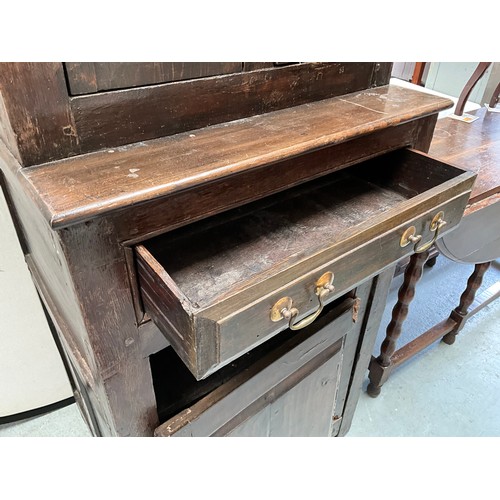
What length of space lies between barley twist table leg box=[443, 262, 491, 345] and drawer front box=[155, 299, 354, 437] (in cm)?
82

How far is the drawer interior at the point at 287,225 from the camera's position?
736 millimetres

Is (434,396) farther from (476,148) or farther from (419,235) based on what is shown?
(419,235)

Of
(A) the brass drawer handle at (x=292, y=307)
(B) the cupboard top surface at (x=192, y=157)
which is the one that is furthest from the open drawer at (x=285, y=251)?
(B) the cupboard top surface at (x=192, y=157)

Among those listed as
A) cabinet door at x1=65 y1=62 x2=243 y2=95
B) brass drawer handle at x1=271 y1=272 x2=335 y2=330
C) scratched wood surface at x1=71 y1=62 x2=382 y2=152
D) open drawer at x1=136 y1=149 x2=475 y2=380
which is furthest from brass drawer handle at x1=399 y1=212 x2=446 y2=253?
cabinet door at x1=65 y1=62 x2=243 y2=95

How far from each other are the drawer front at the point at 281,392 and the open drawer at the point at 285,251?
25 centimetres

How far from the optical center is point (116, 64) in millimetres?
584

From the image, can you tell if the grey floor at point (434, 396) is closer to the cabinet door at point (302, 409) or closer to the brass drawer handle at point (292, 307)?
the cabinet door at point (302, 409)

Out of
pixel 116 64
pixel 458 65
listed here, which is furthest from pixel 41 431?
pixel 458 65

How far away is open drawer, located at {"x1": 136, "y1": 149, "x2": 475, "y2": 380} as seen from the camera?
57 centimetres

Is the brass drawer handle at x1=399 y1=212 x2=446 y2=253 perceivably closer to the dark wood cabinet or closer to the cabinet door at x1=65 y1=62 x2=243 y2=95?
the dark wood cabinet

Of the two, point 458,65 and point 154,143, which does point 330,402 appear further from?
point 458,65

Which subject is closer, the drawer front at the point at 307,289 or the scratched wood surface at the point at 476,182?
the drawer front at the point at 307,289

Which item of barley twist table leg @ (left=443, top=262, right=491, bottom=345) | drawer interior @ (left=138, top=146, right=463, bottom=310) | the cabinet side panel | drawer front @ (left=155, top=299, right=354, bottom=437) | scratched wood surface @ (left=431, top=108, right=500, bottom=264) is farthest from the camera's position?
barley twist table leg @ (left=443, top=262, right=491, bottom=345)
